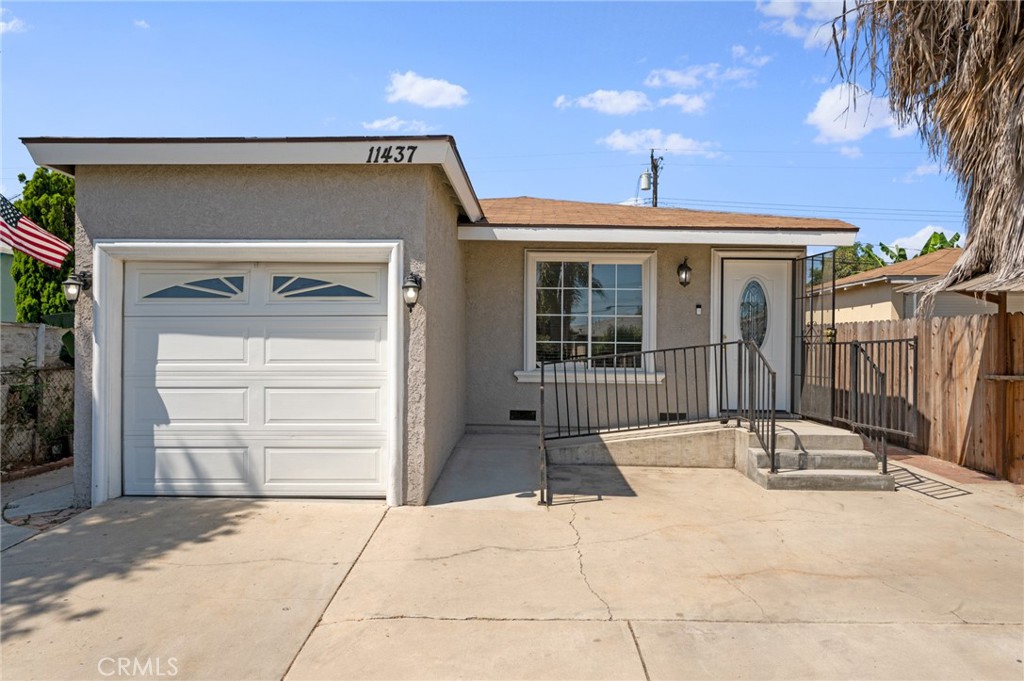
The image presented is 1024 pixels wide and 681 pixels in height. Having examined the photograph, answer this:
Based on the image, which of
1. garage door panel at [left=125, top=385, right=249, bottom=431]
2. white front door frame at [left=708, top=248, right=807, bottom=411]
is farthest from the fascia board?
garage door panel at [left=125, top=385, right=249, bottom=431]

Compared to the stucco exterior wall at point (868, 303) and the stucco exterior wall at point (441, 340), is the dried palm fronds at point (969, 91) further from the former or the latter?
the stucco exterior wall at point (868, 303)

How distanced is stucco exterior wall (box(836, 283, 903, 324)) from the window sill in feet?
24.6

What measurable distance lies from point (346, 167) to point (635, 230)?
13.0 feet

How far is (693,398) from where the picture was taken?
8672mm

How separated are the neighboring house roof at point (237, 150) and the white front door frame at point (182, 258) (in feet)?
2.34

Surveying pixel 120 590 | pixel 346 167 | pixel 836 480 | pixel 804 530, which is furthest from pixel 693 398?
pixel 120 590

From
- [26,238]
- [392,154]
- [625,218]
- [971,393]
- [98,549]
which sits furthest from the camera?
[625,218]

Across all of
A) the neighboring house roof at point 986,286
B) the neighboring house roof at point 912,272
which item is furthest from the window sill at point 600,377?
the neighboring house roof at point 912,272

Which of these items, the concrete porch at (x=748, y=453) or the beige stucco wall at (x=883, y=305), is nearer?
the concrete porch at (x=748, y=453)

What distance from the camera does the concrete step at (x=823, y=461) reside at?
654 cm

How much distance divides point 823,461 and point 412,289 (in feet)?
15.5

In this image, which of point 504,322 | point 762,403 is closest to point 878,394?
point 762,403

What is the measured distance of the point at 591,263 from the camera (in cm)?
880

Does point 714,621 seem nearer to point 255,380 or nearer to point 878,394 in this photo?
point 255,380
